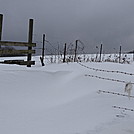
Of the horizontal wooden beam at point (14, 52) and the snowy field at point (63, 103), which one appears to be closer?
the snowy field at point (63, 103)

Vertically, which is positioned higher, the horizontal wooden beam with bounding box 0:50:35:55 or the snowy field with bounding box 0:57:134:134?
the horizontal wooden beam with bounding box 0:50:35:55

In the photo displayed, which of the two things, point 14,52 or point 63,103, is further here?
point 14,52

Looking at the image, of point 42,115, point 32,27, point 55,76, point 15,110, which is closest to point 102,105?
point 42,115

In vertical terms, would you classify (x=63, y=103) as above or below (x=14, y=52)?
below

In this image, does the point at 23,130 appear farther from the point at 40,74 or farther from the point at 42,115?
the point at 40,74

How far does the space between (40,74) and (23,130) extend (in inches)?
134

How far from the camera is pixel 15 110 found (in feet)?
14.2

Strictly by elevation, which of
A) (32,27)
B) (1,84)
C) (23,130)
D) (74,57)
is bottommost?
(23,130)

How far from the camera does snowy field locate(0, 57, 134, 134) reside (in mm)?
3578

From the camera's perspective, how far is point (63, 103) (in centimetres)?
496

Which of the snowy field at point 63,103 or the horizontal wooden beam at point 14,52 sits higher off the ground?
the horizontal wooden beam at point 14,52

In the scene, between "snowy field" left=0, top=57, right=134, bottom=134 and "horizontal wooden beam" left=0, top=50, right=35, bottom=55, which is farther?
"horizontal wooden beam" left=0, top=50, right=35, bottom=55

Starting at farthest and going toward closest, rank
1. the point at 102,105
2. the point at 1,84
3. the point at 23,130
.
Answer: the point at 1,84 < the point at 102,105 < the point at 23,130

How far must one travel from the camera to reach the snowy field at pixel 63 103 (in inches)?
141
